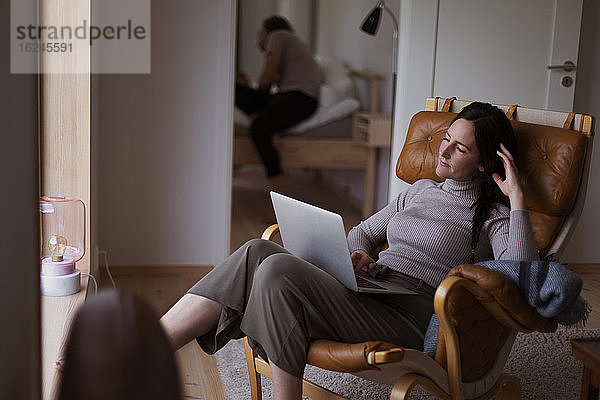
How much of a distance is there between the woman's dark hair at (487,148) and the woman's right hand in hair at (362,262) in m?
0.30

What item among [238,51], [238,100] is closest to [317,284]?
[238,100]

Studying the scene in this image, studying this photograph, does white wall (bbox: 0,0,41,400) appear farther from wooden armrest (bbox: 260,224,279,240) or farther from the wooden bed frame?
the wooden bed frame

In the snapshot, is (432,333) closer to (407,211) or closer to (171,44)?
(407,211)

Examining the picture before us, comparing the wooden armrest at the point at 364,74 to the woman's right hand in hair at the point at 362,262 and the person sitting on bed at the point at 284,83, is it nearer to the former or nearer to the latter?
the person sitting on bed at the point at 284,83

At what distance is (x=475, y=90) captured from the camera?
3.66m

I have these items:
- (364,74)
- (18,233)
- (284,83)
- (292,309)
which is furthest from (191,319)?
(364,74)

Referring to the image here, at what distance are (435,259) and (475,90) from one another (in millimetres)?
1760

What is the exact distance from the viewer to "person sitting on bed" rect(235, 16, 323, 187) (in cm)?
481

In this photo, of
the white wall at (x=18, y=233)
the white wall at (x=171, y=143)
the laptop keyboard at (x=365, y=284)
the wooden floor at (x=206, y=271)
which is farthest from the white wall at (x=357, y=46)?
the white wall at (x=18, y=233)

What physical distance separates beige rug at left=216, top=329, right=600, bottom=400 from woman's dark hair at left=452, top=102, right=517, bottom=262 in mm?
629

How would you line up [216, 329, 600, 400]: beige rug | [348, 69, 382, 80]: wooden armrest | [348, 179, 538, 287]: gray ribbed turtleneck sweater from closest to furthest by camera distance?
[348, 179, 538, 287]: gray ribbed turtleneck sweater
[216, 329, 600, 400]: beige rug
[348, 69, 382, 80]: wooden armrest

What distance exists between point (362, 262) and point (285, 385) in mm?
520

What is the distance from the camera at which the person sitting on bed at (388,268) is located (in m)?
1.86

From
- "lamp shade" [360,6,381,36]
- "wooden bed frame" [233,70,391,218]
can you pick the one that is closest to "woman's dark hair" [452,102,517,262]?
"lamp shade" [360,6,381,36]
